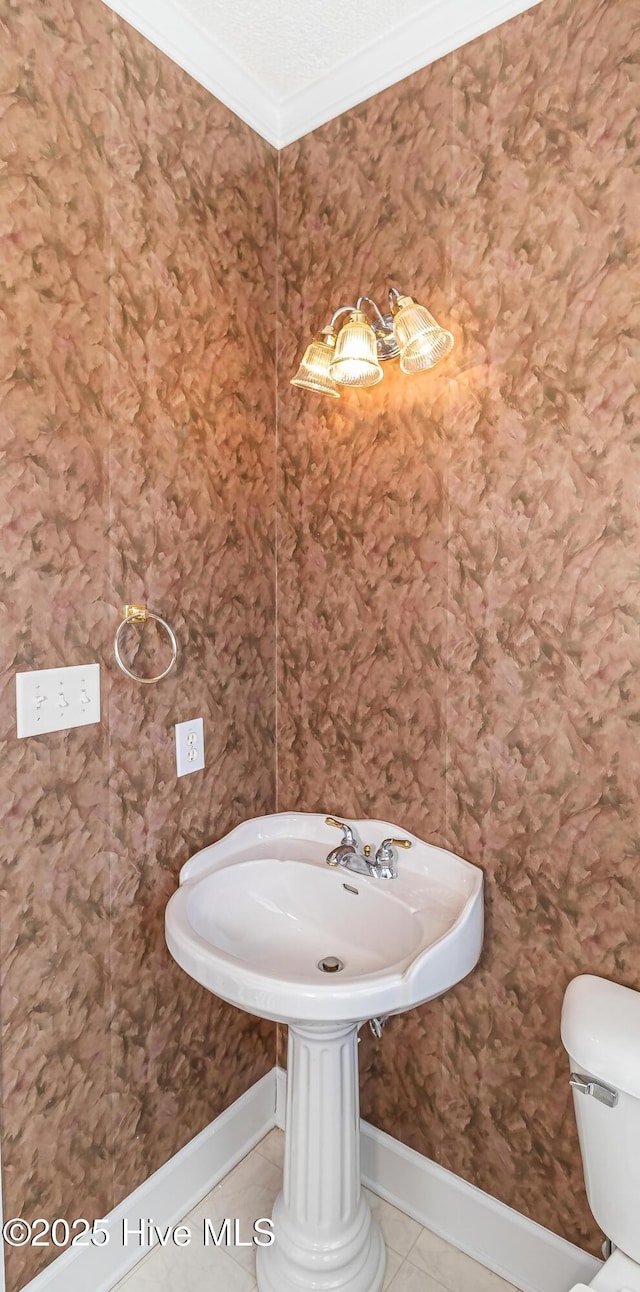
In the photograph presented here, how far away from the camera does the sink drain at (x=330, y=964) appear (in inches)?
49.9

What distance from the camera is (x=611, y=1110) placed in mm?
956

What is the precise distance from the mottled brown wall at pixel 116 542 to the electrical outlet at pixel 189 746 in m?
0.03

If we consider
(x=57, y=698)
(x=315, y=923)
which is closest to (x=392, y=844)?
(x=315, y=923)

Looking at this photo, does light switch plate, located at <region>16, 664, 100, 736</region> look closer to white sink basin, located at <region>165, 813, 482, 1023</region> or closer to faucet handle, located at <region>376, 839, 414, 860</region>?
white sink basin, located at <region>165, 813, 482, 1023</region>

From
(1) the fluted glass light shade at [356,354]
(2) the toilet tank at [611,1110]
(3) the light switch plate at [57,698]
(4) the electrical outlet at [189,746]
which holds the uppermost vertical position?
(1) the fluted glass light shade at [356,354]

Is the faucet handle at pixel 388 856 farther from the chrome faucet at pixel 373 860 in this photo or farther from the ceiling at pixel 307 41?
the ceiling at pixel 307 41

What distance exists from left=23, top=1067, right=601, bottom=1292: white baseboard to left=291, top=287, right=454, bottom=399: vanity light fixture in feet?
5.72

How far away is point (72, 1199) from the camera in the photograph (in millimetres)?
1222

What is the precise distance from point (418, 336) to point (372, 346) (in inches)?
4.2

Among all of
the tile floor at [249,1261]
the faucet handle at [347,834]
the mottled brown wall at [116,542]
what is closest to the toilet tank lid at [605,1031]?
the faucet handle at [347,834]

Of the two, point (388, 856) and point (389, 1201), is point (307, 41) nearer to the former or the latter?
point (388, 856)

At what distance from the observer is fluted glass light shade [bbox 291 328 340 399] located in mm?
1347

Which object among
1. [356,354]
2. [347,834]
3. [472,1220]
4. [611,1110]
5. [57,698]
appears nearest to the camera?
[611,1110]

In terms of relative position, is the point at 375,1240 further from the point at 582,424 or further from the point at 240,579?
the point at 582,424
